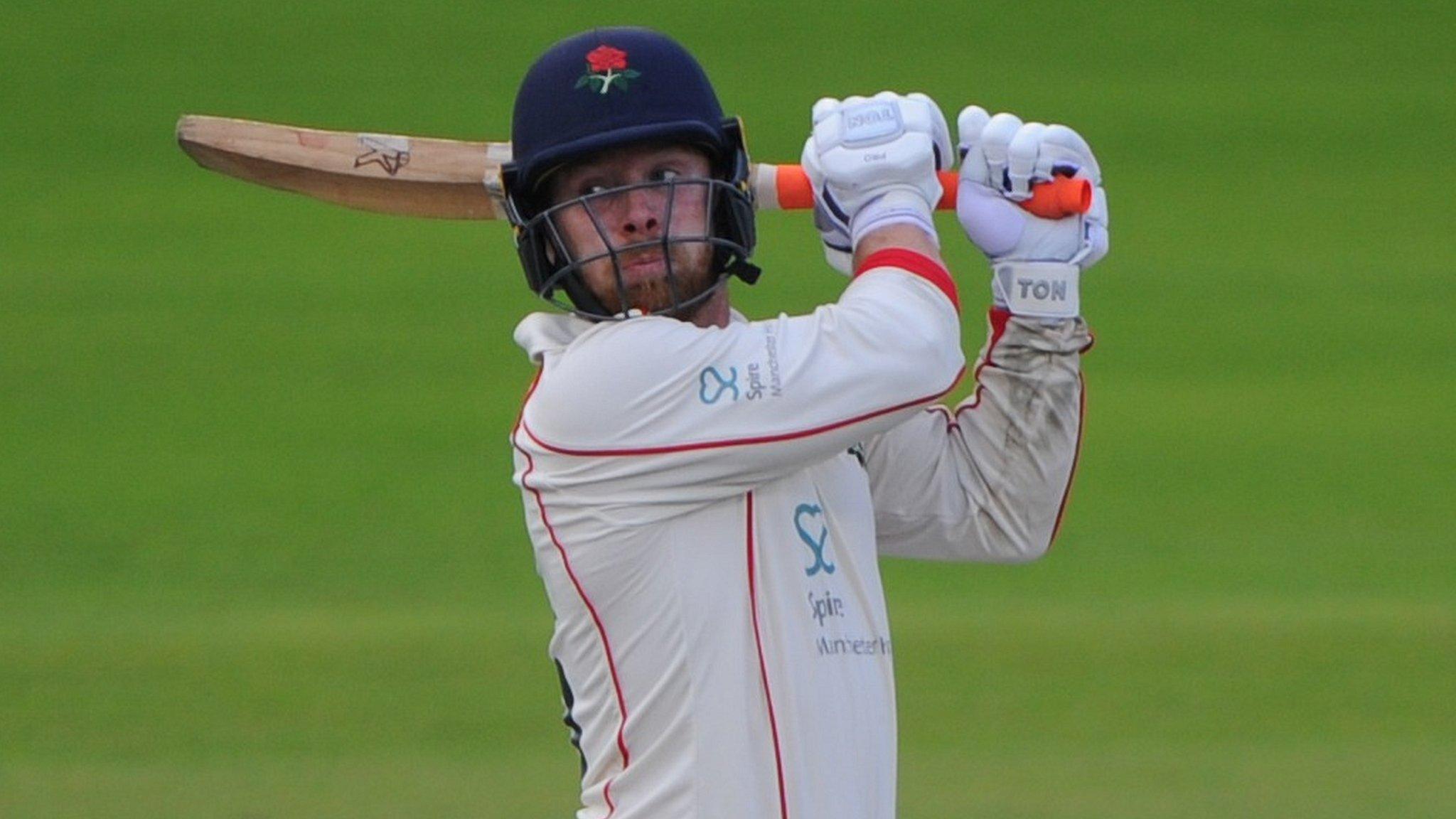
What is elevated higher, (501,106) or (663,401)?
(501,106)

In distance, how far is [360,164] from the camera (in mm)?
3000

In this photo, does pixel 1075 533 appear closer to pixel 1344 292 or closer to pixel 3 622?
pixel 1344 292

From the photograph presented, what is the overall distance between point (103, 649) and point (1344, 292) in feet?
12.9

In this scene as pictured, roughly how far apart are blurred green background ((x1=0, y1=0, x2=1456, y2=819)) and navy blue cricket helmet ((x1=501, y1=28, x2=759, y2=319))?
8.76ft

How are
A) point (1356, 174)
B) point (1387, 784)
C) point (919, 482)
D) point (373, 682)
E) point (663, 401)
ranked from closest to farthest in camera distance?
1. point (663, 401)
2. point (919, 482)
3. point (1387, 784)
4. point (373, 682)
5. point (1356, 174)

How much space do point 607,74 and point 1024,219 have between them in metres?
0.50

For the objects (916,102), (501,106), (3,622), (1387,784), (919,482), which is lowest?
(1387,784)

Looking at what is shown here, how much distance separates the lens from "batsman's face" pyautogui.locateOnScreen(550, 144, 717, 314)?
2367 mm

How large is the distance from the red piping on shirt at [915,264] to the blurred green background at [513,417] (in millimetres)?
2723

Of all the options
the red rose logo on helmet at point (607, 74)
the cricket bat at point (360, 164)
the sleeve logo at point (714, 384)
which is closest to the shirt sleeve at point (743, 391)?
the sleeve logo at point (714, 384)

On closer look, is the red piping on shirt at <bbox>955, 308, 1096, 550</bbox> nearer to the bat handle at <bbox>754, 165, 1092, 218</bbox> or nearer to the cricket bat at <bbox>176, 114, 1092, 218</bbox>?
the bat handle at <bbox>754, 165, 1092, 218</bbox>

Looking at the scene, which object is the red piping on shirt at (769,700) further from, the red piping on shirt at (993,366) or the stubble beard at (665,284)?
the red piping on shirt at (993,366)

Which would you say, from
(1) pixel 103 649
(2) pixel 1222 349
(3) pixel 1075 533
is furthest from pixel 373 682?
(2) pixel 1222 349

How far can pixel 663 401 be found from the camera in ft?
7.50
